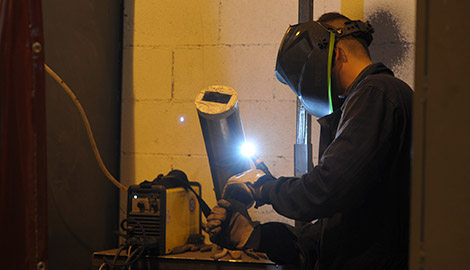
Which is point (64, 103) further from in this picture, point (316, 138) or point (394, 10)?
point (394, 10)

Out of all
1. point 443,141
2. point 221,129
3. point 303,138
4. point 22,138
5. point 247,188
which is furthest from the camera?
point 303,138

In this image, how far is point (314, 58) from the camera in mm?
1365

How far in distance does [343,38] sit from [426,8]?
0.75 meters

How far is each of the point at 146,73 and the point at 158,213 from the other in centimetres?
91

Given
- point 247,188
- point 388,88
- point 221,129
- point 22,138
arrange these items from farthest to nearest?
point 221,129, point 247,188, point 388,88, point 22,138

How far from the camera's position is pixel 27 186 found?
994mm

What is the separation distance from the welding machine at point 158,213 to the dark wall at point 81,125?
37cm

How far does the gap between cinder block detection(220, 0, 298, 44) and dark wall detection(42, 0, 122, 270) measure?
0.58m

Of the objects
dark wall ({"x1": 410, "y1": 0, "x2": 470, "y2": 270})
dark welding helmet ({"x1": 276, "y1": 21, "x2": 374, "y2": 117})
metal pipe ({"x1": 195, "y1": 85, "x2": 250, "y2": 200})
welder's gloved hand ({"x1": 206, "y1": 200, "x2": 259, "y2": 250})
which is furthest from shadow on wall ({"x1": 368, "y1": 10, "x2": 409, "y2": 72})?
dark wall ({"x1": 410, "y1": 0, "x2": 470, "y2": 270})

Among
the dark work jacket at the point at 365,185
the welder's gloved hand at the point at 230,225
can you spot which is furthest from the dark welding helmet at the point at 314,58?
the welder's gloved hand at the point at 230,225

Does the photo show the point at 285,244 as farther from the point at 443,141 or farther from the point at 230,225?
the point at 443,141

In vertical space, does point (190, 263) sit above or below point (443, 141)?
below

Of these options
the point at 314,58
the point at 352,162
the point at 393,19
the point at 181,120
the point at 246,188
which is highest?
the point at 393,19

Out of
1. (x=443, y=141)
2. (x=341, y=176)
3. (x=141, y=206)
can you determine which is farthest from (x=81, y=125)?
(x=443, y=141)
